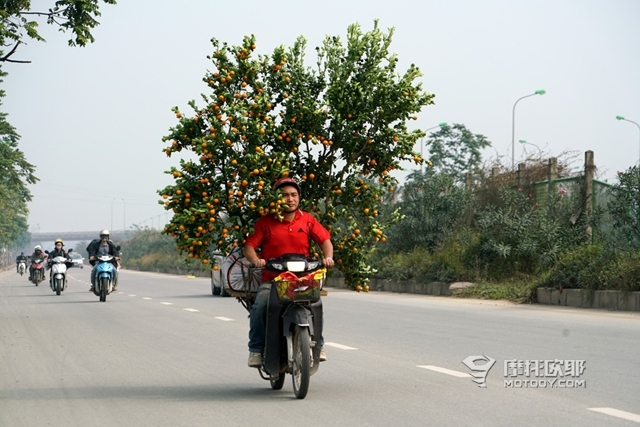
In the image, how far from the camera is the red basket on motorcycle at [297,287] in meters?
9.22

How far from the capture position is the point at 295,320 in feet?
30.3

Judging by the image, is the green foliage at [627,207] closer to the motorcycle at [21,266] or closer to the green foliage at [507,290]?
the green foliage at [507,290]

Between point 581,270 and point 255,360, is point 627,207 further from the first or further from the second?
point 255,360

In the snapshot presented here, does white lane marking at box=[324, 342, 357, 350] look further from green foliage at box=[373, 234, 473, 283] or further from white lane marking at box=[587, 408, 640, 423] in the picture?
green foliage at box=[373, 234, 473, 283]

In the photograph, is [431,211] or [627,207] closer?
[627,207]

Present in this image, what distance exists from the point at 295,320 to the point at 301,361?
34 centimetres

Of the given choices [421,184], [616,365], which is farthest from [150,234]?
[616,365]

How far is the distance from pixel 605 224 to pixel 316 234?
16292mm

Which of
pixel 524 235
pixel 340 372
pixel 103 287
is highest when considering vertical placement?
pixel 524 235

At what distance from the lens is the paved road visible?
8.43 m

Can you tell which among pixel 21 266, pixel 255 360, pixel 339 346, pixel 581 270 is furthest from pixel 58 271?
pixel 21 266

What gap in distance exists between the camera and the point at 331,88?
10.6 meters

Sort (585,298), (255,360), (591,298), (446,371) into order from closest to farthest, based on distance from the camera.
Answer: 1. (255,360)
2. (446,371)
3. (591,298)
4. (585,298)

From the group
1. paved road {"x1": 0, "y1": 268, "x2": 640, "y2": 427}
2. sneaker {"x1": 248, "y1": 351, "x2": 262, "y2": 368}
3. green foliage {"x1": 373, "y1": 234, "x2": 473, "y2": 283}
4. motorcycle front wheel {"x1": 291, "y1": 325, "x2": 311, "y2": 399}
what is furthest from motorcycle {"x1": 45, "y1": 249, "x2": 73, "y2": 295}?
motorcycle front wheel {"x1": 291, "y1": 325, "x2": 311, "y2": 399}
